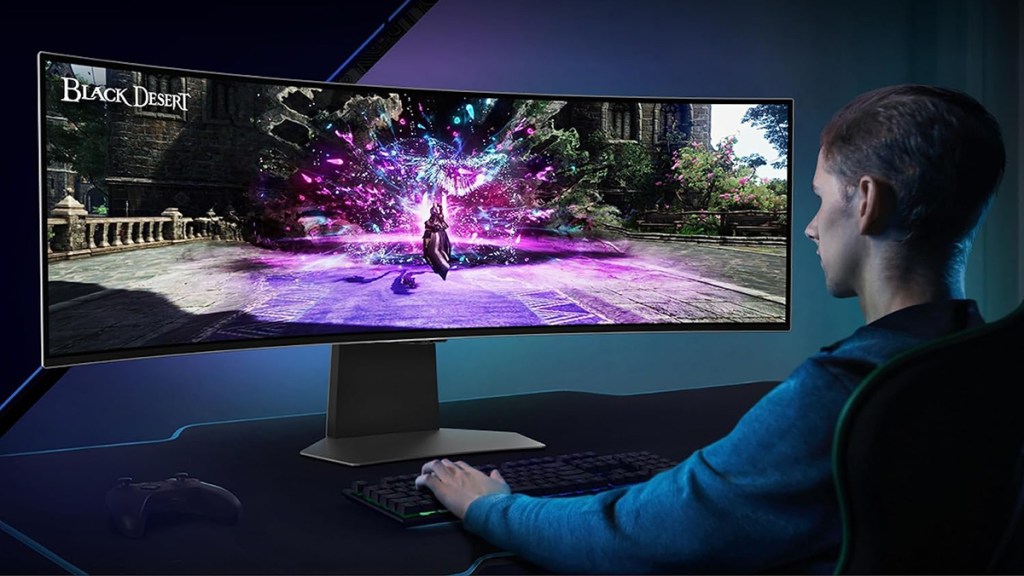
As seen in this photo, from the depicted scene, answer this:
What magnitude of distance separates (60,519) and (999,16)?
2.96 meters

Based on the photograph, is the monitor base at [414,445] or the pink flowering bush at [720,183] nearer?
the monitor base at [414,445]

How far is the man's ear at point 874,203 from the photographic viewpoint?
0.94 metres

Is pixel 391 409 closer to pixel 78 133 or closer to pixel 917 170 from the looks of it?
pixel 78 133

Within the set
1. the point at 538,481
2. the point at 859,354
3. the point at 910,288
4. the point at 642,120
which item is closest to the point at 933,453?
the point at 859,354

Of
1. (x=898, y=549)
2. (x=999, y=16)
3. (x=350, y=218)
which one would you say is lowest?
(x=898, y=549)

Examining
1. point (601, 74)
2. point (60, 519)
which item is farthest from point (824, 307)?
point (60, 519)

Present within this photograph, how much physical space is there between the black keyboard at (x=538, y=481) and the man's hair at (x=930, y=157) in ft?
1.82

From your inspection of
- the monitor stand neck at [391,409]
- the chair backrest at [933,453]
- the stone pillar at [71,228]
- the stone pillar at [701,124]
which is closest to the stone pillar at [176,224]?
the stone pillar at [71,228]

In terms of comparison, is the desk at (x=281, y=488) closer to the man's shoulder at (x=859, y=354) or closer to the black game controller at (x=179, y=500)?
the black game controller at (x=179, y=500)

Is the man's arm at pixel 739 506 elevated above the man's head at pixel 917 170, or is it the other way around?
the man's head at pixel 917 170

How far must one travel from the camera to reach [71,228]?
4.45ft

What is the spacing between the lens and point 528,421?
6.03 ft

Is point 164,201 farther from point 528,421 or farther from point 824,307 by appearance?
point 824,307

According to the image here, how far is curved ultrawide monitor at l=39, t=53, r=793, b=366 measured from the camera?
1.38m
